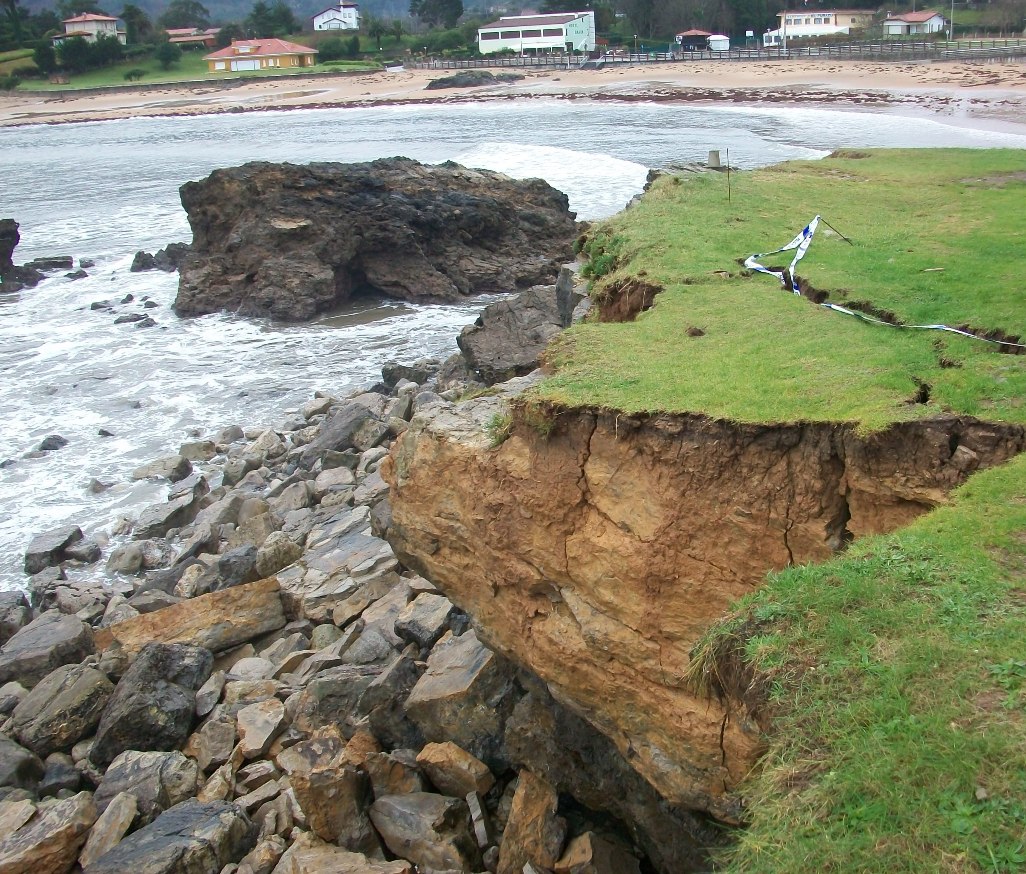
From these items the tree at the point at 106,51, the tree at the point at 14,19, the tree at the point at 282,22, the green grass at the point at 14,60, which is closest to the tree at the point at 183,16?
the tree at the point at 282,22

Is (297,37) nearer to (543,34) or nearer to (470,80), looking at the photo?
(543,34)

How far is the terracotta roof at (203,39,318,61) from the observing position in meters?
102

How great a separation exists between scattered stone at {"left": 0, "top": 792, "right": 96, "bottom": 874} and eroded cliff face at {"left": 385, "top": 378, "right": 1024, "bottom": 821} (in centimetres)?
363

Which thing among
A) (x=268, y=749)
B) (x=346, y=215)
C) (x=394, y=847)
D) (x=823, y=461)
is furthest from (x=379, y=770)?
(x=346, y=215)

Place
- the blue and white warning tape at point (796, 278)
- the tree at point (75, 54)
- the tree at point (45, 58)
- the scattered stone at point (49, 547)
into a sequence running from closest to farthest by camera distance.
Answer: the blue and white warning tape at point (796, 278)
the scattered stone at point (49, 547)
the tree at point (45, 58)
the tree at point (75, 54)

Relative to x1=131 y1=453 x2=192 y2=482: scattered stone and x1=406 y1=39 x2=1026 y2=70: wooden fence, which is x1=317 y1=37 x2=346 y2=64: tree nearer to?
x1=406 y1=39 x2=1026 y2=70: wooden fence

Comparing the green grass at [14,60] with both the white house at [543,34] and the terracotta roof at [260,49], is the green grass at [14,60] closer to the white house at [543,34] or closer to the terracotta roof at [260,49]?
the terracotta roof at [260,49]

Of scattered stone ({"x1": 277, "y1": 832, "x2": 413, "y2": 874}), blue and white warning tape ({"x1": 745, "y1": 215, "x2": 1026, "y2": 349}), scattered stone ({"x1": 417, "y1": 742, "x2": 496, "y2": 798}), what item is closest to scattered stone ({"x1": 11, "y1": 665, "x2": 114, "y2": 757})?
scattered stone ({"x1": 277, "y1": 832, "x2": 413, "y2": 874})

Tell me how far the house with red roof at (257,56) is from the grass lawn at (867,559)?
10164cm

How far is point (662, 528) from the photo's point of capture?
20.3ft

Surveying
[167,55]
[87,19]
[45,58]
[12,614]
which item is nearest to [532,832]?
[12,614]

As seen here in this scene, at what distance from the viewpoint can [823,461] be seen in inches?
235

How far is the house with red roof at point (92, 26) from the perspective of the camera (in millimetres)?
112188

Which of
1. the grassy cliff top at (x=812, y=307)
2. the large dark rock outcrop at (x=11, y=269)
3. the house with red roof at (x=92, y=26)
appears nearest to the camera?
the grassy cliff top at (x=812, y=307)
